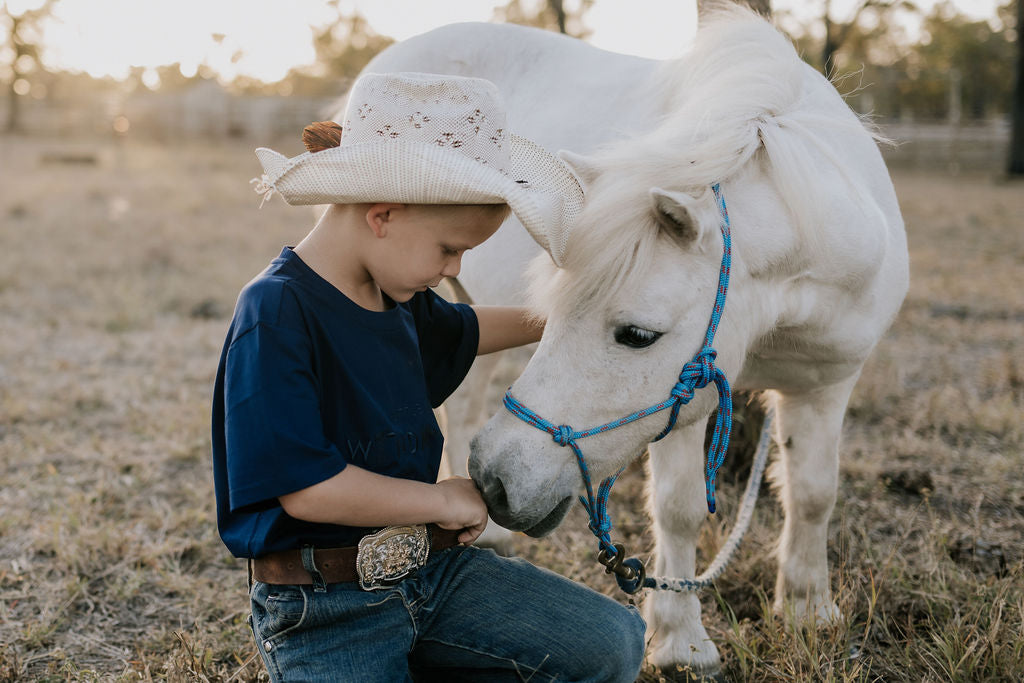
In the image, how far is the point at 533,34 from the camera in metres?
3.09

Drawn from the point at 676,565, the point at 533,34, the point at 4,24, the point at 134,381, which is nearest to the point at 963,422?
the point at 676,565

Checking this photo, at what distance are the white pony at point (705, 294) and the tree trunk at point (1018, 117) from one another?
1515 centimetres

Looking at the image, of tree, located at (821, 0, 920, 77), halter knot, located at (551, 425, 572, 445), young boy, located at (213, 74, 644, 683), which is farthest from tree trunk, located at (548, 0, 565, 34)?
tree, located at (821, 0, 920, 77)

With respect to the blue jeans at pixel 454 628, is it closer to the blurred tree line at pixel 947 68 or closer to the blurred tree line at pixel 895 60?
the blurred tree line at pixel 895 60

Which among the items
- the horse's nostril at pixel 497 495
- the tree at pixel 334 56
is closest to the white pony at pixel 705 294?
the horse's nostril at pixel 497 495

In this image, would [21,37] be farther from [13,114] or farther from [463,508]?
[463,508]

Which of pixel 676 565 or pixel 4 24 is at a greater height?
pixel 4 24

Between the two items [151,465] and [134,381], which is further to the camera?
[134,381]

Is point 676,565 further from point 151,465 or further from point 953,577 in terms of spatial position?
point 151,465

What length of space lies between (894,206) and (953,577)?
1012 mm

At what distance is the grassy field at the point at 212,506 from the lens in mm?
1978

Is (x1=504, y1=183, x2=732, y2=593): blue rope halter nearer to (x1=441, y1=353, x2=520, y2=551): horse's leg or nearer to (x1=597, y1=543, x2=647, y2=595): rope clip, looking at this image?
(x1=597, y1=543, x2=647, y2=595): rope clip

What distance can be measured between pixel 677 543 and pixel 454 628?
848 millimetres

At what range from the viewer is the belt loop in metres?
1.47
